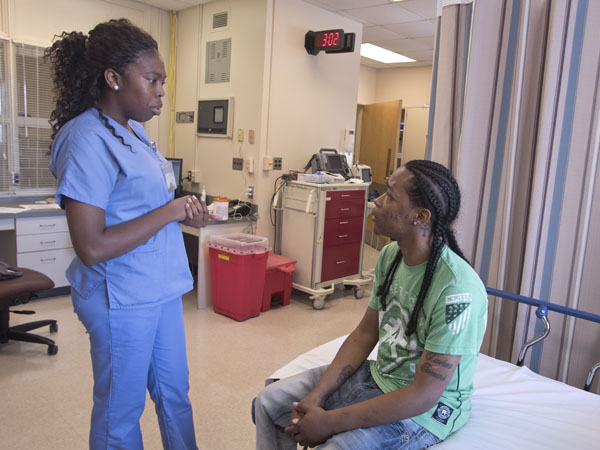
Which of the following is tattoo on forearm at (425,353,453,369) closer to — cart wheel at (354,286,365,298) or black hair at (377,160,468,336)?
black hair at (377,160,468,336)

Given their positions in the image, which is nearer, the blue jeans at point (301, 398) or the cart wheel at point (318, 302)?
the blue jeans at point (301, 398)

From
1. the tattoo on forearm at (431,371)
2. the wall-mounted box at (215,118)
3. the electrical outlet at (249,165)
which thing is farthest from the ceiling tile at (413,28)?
the tattoo on forearm at (431,371)

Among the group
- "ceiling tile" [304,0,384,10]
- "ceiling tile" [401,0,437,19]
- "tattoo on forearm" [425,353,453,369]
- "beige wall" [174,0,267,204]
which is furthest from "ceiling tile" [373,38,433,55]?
"tattoo on forearm" [425,353,453,369]

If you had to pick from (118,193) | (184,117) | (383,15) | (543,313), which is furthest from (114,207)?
(383,15)

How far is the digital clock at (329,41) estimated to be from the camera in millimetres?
4137

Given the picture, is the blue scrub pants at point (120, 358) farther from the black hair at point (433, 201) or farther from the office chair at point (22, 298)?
the office chair at point (22, 298)

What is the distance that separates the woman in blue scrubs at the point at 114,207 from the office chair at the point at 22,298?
66.3 inches

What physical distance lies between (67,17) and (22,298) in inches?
108

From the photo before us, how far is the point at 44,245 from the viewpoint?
3746 millimetres

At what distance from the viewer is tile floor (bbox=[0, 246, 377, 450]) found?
220cm

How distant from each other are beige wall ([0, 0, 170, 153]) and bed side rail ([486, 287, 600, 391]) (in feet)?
13.4

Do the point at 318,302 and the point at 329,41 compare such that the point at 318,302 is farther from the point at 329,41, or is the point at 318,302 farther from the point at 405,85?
the point at 405,85

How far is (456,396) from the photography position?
4.41ft

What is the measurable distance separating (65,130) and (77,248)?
13.7 inches
